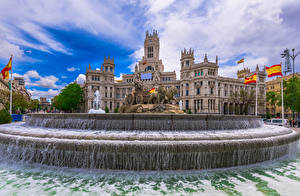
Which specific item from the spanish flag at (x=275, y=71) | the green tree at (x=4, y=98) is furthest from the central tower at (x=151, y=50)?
the spanish flag at (x=275, y=71)

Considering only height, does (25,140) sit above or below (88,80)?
below

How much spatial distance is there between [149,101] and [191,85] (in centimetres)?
5816

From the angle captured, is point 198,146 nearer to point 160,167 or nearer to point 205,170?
point 205,170

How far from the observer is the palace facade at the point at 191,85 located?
68.1 meters

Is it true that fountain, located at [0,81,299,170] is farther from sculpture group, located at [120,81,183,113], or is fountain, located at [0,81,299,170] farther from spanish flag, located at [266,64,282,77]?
spanish flag, located at [266,64,282,77]

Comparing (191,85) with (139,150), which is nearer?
(139,150)

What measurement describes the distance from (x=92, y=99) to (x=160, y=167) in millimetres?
76509

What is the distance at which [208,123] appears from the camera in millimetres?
10500

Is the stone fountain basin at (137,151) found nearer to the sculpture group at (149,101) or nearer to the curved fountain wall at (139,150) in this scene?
the curved fountain wall at (139,150)

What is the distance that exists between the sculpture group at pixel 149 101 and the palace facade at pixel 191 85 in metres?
42.2

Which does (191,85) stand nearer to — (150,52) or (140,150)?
(150,52)

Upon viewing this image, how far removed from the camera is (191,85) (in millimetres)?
70938

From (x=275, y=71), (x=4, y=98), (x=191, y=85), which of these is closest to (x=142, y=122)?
(x=275, y=71)

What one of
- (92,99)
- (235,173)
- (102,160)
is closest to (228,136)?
(235,173)
